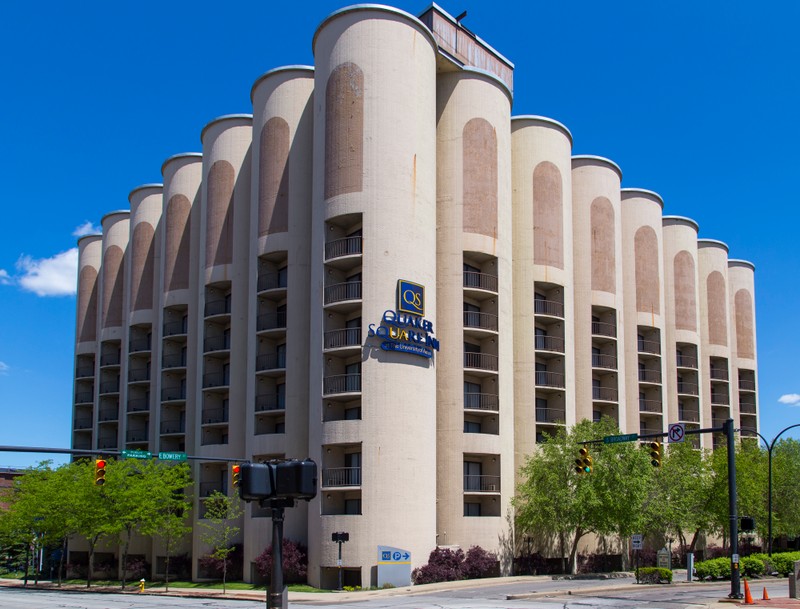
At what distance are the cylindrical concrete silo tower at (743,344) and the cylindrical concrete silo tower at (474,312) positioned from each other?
132ft

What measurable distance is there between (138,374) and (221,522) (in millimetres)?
21300

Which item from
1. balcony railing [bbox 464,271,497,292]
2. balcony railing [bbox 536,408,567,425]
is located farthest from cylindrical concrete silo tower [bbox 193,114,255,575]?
balcony railing [bbox 536,408,567,425]

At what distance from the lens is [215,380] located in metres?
63.2

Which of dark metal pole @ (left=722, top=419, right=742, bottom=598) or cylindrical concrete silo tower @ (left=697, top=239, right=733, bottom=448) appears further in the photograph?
cylindrical concrete silo tower @ (left=697, top=239, right=733, bottom=448)

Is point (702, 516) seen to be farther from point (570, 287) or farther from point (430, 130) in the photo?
point (430, 130)

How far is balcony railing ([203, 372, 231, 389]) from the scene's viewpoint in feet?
205

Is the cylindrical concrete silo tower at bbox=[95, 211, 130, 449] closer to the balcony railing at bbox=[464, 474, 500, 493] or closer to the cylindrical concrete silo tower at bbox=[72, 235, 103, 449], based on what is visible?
the cylindrical concrete silo tower at bbox=[72, 235, 103, 449]

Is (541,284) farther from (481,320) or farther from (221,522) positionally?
(221,522)

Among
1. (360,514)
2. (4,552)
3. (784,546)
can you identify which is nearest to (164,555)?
(360,514)

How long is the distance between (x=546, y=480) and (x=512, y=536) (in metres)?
4.58

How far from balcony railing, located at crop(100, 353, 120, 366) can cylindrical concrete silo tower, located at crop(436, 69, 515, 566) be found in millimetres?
34995

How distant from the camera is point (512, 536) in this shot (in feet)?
186

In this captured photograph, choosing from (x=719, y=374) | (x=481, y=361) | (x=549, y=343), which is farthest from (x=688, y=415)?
(x=481, y=361)

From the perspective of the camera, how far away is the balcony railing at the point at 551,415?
63.1 metres
